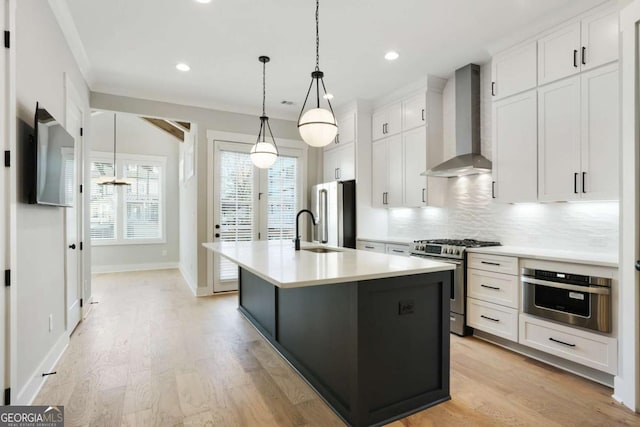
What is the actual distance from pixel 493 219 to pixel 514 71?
1518 mm

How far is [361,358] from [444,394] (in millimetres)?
764

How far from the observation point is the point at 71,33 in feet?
10.2

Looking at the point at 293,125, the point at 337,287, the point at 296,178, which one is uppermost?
the point at 293,125

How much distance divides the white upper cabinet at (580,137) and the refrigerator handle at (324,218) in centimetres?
290

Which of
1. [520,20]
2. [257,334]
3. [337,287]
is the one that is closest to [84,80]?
[257,334]

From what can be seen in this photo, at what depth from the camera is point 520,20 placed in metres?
2.98

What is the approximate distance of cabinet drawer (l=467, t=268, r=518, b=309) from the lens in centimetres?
298

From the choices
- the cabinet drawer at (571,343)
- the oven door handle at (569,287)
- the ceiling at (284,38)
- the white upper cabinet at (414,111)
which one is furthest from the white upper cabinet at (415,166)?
the cabinet drawer at (571,343)

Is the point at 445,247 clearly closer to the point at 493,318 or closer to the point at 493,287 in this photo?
the point at 493,287

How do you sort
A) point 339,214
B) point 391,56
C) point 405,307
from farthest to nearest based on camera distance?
1. point 339,214
2. point 391,56
3. point 405,307

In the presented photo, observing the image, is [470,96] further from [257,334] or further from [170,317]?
[170,317]

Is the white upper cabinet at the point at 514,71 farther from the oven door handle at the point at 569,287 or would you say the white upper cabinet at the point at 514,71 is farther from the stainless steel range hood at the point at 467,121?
the oven door handle at the point at 569,287

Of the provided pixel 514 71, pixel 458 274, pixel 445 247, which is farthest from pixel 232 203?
pixel 514 71

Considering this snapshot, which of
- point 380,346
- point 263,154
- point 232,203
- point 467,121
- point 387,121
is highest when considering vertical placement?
point 387,121
